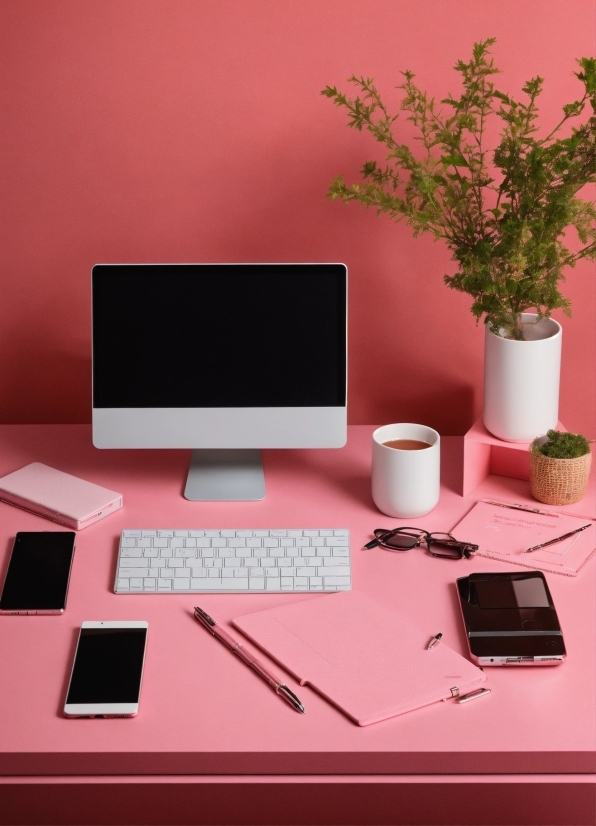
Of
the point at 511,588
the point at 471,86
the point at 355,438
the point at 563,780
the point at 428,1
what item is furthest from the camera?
the point at 355,438

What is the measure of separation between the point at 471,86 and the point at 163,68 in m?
0.59

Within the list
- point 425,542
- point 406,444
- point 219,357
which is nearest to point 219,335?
point 219,357

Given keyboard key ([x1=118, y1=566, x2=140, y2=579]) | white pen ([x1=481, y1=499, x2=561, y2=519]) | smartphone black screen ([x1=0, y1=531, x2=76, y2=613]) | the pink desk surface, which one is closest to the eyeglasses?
the pink desk surface

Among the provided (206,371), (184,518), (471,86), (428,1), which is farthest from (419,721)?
(428,1)

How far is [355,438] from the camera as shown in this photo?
1882mm

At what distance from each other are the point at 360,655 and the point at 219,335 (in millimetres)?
643

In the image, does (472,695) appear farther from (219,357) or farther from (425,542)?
(219,357)

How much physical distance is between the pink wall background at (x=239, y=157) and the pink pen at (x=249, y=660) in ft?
2.62

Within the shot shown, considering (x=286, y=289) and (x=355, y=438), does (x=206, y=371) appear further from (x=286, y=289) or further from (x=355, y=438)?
(x=355, y=438)

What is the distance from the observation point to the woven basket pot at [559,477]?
155 centimetres

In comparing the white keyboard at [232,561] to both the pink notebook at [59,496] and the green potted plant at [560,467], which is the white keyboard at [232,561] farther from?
the green potted plant at [560,467]

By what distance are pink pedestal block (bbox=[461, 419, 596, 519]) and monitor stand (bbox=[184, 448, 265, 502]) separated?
1.23 ft

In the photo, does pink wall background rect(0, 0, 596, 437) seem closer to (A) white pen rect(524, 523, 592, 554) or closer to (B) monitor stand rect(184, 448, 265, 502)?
(B) monitor stand rect(184, 448, 265, 502)

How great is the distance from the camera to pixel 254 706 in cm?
112
